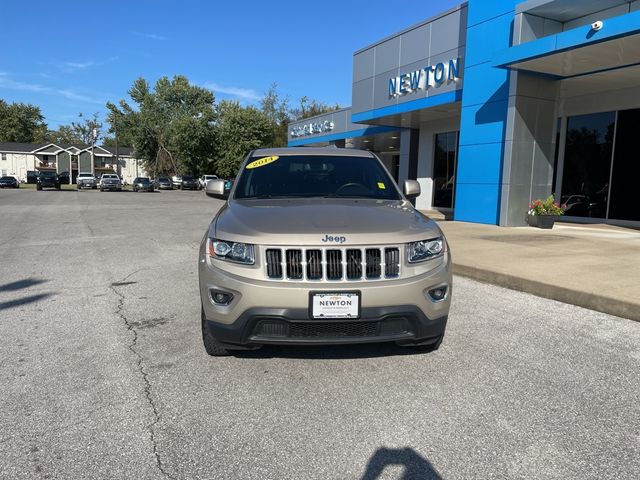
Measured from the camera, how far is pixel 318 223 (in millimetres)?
3514

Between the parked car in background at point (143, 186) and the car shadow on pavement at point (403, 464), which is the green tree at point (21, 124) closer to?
the parked car in background at point (143, 186)

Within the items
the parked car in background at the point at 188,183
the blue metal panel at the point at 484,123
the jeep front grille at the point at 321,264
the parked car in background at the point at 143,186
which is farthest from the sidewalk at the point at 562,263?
the parked car in background at the point at 188,183

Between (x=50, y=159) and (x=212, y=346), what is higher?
(x=50, y=159)

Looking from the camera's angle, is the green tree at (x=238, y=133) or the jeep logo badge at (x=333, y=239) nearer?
the jeep logo badge at (x=333, y=239)

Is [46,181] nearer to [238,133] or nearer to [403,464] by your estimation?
[238,133]

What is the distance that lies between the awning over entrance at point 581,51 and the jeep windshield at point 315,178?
7648 millimetres

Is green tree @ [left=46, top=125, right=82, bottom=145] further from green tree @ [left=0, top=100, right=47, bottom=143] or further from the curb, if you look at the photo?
the curb

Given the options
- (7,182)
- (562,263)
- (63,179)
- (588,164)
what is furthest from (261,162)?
(63,179)

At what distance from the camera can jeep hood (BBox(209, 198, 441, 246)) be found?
332 centimetres

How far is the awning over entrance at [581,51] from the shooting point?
9.62 m

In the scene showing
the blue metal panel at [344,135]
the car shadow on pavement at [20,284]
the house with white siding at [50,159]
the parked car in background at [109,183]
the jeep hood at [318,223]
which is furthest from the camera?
the house with white siding at [50,159]

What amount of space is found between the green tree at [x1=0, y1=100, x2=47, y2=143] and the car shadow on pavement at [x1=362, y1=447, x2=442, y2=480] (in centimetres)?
11899

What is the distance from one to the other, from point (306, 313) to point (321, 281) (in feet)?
0.77

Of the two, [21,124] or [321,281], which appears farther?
[21,124]
